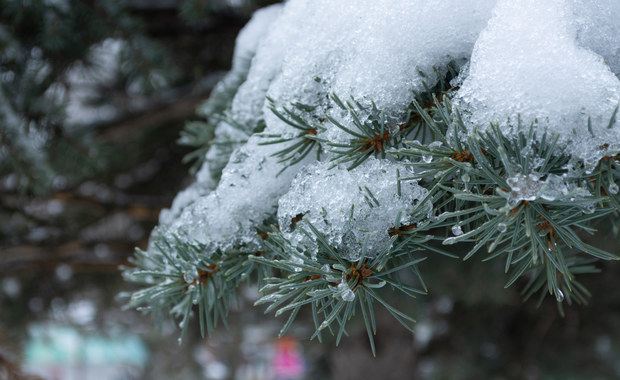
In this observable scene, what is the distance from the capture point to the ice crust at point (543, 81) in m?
0.41

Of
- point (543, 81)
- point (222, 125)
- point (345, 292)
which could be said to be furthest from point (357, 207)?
point (222, 125)

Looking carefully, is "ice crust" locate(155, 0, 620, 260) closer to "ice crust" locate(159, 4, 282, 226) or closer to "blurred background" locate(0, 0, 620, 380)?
"ice crust" locate(159, 4, 282, 226)

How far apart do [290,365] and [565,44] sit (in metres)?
5.95

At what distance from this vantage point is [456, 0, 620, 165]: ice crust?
41 cm

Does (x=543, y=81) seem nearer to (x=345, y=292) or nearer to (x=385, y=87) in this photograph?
(x=385, y=87)

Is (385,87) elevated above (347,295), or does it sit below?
above

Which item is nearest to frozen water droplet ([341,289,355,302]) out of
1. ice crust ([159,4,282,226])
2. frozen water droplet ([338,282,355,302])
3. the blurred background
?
frozen water droplet ([338,282,355,302])

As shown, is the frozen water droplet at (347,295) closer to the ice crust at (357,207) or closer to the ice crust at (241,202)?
the ice crust at (357,207)

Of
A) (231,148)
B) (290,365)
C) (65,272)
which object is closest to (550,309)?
(231,148)

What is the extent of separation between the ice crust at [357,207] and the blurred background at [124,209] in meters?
0.75

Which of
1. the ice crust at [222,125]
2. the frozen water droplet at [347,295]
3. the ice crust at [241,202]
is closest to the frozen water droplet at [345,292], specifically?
the frozen water droplet at [347,295]

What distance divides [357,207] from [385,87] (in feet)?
0.42

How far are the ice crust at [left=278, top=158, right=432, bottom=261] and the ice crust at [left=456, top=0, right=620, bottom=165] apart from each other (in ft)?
0.31

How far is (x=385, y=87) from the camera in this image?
50cm
